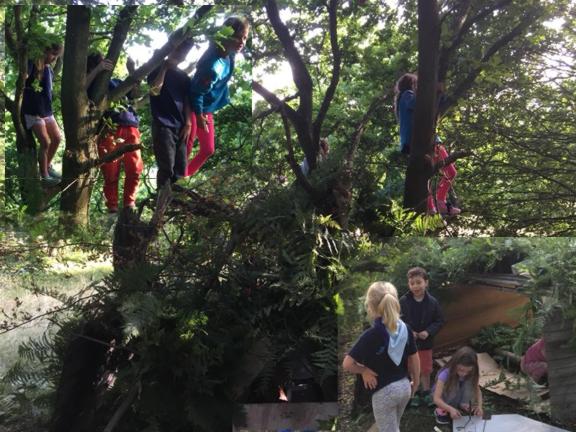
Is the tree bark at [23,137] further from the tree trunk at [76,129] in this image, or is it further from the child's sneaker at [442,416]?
the child's sneaker at [442,416]

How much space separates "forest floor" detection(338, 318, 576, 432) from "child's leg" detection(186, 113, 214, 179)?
1.15 meters

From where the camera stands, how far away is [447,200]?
9.21 ft

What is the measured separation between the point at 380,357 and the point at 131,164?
154 centimetres

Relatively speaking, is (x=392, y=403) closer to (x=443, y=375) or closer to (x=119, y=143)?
(x=443, y=375)

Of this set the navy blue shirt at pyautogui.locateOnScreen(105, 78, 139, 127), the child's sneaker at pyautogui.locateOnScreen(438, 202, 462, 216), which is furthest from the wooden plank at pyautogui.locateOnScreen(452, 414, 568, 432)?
the navy blue shirt at pyautogui.locateOnScreen(105, 78, 139, 127)

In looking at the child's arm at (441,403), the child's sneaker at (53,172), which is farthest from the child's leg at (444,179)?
the child's sneaker at (53,172)

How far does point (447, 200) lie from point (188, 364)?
4.46ft

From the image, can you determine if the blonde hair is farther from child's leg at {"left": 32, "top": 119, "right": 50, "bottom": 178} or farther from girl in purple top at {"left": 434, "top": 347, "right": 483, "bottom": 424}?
child's leg at {"left": 32, "top": 119, "right": 50, "bottom": 178}

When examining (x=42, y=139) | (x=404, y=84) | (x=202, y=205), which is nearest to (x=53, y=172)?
(x=42, y=139)

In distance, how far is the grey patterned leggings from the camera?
2.31 m

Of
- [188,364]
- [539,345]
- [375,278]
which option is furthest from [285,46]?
[539,345]

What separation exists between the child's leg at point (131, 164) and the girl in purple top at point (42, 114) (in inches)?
13.1

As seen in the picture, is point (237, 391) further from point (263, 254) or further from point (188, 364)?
point (263, 254)

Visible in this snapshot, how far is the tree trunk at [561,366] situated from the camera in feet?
7.23
